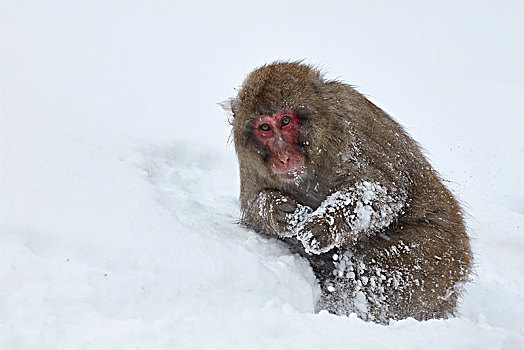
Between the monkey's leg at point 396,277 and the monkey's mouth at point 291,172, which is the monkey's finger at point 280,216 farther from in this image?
the monkey's leg at point 396,277

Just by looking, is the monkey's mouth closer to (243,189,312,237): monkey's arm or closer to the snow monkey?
the snow monkey

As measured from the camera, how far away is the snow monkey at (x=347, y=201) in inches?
117

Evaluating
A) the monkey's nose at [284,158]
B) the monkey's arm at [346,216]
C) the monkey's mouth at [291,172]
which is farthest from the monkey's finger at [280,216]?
the monkey's nose at [284,158]

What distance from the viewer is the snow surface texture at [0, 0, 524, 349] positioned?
1.90 m

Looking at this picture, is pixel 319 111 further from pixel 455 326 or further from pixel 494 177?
pixel 494 177

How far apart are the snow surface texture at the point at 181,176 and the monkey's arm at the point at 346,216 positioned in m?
0.22

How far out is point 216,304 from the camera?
220 cm

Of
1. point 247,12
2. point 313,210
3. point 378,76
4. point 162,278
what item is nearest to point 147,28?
point 247,12

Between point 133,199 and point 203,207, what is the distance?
779 mm

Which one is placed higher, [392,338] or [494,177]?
[494,177]

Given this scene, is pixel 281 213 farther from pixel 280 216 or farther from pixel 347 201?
pixel 347 201

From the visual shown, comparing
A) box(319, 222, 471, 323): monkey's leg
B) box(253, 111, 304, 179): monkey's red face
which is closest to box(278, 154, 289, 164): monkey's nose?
box(253, 111, 304, 179): monkey's red face

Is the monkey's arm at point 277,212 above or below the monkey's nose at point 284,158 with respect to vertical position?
below

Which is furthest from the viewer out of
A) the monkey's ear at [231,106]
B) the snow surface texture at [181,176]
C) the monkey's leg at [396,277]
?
the monkey's ear at [231,106]
